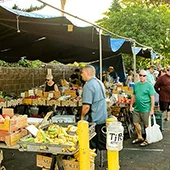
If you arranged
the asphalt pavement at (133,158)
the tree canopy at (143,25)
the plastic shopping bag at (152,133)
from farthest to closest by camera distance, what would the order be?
the tree canopy at (143,25) → the plastic shopping bag at (152,133) → the asphalt pavement at (133,158)

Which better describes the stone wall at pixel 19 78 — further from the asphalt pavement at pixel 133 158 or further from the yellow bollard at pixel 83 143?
the yellow bollard at pixel 83 143

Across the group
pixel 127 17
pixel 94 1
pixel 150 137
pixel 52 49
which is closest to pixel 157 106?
pixel 150 137

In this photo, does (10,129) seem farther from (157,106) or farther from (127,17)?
(127,17)

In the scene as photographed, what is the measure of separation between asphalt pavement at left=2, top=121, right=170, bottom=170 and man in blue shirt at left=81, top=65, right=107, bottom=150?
1.97ft

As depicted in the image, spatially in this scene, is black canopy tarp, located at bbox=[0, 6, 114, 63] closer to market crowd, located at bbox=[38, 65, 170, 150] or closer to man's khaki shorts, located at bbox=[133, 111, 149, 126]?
market crowd, located at bbox=[38, 65, 170, 150]

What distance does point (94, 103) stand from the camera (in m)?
4.93

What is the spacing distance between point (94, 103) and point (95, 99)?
7 cm

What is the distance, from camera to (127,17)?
1906cm

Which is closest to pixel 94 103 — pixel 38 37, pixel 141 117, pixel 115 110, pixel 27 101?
pixel 141 117

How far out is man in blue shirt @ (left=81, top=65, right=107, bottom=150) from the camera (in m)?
4.86

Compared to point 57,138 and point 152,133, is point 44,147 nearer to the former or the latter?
point 57,138

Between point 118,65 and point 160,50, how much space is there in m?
4.75

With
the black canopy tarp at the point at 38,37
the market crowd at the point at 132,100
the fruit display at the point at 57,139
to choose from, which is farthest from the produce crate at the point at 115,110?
the fruit display at the point at 57,139

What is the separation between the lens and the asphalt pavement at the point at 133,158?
5.41m
